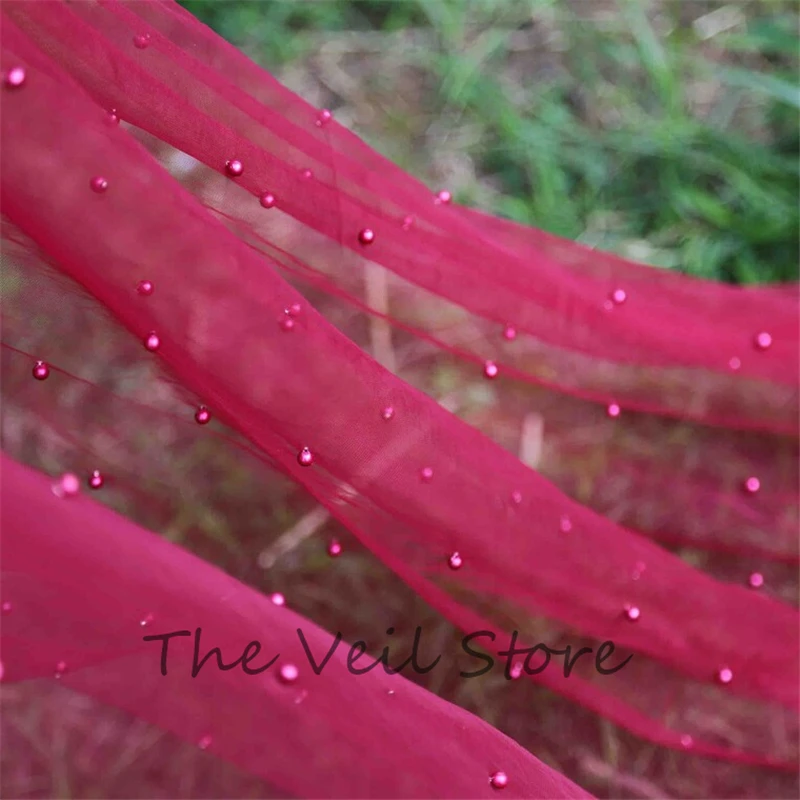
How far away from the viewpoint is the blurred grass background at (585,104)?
0.85 metres

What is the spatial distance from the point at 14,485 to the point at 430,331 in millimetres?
412

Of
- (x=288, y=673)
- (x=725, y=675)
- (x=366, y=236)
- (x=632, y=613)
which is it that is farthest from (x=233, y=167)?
(x=725, y=675)

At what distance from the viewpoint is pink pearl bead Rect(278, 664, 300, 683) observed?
1.36ft

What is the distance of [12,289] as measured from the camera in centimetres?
51

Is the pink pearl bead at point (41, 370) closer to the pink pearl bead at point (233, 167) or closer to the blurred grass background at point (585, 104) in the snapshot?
the pink pearl bead at point (233, 167)

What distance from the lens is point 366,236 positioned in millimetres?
511

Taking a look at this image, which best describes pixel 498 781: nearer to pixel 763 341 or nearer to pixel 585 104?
pixel 763 341

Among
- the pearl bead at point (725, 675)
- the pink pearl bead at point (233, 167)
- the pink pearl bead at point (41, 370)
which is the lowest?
the pearl bead at point (725, 675)

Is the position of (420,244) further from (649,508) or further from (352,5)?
(352,5)

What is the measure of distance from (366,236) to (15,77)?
0.22 metres

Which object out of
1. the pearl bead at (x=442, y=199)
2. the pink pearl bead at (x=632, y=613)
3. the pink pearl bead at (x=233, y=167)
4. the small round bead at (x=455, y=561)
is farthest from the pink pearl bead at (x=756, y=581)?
the pink pearl bead at (x=233, y=167)

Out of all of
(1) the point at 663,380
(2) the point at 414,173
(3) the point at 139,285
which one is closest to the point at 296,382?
(3) the point at 139,285

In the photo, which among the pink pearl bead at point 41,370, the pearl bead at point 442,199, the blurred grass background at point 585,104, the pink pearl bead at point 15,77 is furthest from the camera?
the blurred grass background at point 585,104

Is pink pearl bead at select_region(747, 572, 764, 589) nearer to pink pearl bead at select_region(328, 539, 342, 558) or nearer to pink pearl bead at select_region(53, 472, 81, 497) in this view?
pink pearl bead at select_region(328, 539, 342, 558)
